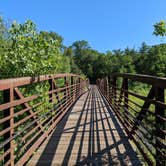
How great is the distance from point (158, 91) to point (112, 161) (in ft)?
3.87

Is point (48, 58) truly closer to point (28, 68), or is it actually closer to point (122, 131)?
point (28, 68)

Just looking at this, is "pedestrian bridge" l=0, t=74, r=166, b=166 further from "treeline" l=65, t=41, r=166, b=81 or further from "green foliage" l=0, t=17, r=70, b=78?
"treeline" l=65, t=41, r=166, b=81

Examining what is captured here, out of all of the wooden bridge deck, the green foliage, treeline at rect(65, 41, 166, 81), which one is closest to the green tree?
the wooden bridge deck

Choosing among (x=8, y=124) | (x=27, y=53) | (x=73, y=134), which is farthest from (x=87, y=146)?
(x=8, y=124)

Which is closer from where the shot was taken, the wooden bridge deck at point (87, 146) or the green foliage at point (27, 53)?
the wooden bridge deck at point (87, 146)

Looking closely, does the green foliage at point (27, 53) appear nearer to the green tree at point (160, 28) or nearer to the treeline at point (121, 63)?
the green tree at point (160, 28)

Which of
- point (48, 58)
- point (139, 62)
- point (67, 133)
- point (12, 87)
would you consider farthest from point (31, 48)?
point (139, 62)

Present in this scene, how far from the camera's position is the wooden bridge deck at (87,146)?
162 inches

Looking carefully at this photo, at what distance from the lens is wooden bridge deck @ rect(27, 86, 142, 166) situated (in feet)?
13.5

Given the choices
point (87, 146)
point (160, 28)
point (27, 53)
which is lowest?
point (87, 146)

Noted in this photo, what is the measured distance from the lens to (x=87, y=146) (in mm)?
4801

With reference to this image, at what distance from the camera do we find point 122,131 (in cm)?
591

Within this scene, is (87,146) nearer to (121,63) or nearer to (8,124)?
(8,124)

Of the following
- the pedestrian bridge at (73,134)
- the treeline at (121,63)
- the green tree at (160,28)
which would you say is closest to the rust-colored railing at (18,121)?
the pedestrian bridge at (73,134)
